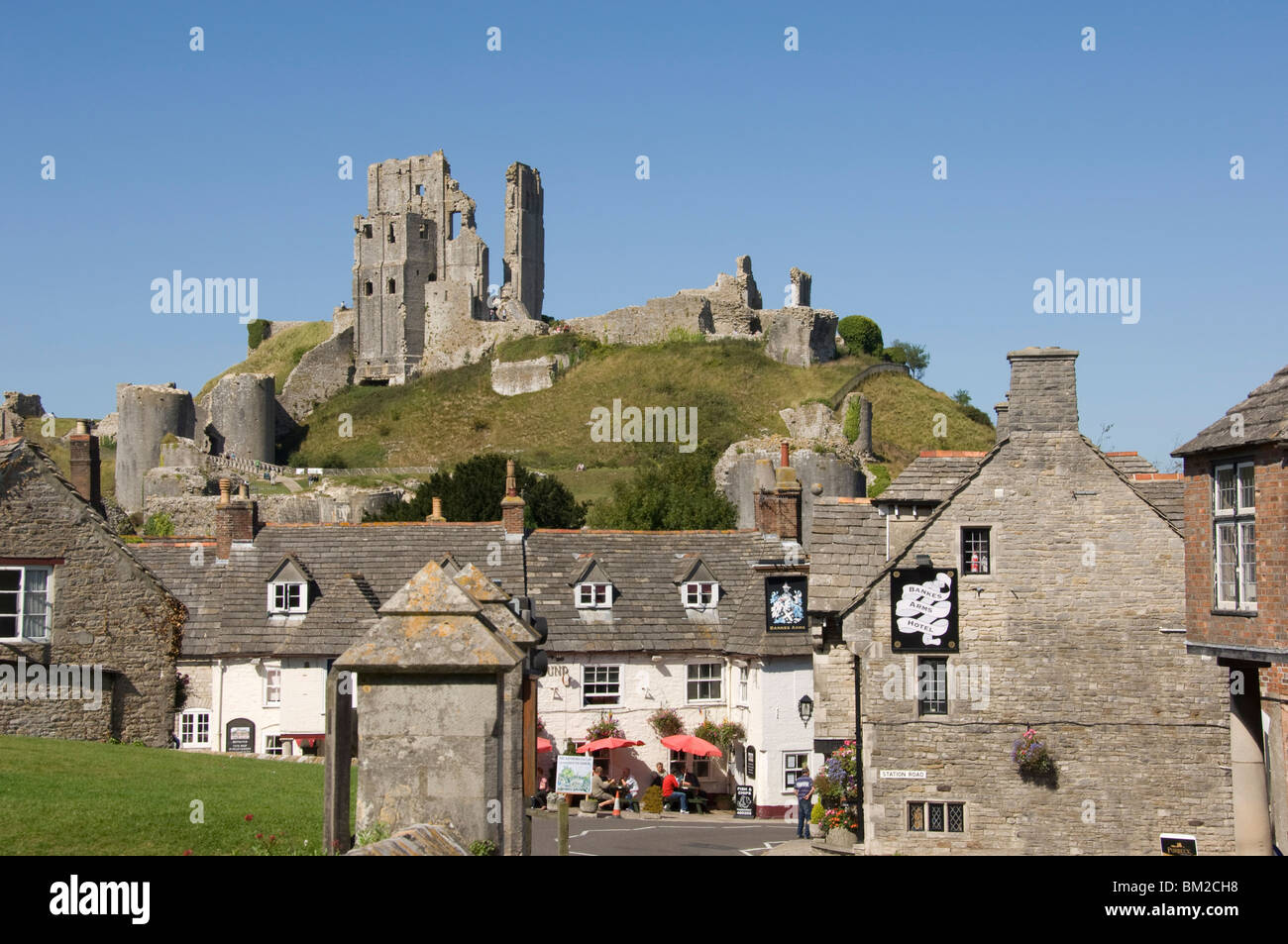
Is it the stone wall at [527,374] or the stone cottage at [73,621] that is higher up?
the stone wall at [527,374]

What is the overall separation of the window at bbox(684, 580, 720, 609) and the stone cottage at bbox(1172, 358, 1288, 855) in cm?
1835

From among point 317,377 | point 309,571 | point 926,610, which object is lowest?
point 926,610

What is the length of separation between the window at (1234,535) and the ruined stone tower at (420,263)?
93311 mm

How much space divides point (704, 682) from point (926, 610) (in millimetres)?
13931

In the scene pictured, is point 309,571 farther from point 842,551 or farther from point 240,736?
point 842,551

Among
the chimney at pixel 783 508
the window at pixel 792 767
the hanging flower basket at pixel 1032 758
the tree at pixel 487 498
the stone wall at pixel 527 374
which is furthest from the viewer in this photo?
the stone wall at pixel 527 374

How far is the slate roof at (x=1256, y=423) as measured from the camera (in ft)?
50.0

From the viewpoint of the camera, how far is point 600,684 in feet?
114

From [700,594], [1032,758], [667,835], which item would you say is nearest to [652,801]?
[667,835]

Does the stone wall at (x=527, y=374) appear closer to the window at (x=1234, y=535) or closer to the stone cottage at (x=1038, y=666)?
the stone cottage at (x=1038, y=666)

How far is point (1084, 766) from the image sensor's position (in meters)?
21.7

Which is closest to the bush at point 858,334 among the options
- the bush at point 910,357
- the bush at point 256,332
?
the bush at point 910,357
